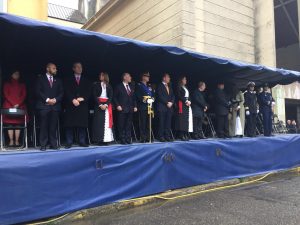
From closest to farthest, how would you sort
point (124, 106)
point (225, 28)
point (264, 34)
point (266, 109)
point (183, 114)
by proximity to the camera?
point (124, 106)
point (183, 114)
point (266, 109)
point (225, 28)
point (264, 34)

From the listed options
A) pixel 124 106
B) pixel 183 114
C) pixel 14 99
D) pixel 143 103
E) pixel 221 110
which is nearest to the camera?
pixel 14 99

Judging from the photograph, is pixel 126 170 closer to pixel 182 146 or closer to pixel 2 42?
pixel 182 146

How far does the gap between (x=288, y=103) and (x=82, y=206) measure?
14847 millimetres

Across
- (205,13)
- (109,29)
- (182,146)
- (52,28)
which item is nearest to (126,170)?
(182,146)

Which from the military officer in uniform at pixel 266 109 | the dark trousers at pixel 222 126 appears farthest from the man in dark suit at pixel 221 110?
the military officer in uniform at pixel 266 109

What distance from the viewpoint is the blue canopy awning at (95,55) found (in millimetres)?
5055

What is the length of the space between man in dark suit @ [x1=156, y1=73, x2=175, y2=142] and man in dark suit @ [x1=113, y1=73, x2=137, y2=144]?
680mm

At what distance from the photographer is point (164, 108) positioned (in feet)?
22.2

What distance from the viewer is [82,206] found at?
15.3ft

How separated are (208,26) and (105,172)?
8573 millimetres

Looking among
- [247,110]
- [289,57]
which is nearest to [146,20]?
[247,110]

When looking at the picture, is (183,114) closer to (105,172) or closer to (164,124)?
(164,124)

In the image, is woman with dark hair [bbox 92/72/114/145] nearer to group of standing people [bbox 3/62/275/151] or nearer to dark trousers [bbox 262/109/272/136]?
group of standing people [bbox 3/62/275/151]

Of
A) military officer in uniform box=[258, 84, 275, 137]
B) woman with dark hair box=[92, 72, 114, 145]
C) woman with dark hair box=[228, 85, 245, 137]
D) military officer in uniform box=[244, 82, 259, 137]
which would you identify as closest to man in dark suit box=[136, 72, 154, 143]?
woman with dark hair box=[92, 72, 114, 145]
